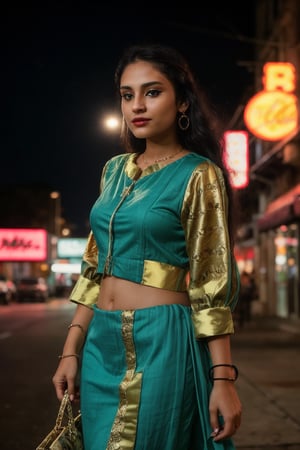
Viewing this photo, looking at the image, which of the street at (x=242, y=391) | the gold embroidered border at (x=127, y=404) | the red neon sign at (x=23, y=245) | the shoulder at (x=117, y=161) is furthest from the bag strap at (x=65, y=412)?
the red neon sign at (x=23, y=245)

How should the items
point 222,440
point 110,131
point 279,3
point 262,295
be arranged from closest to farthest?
point 222,440 < point 110,131 < point 279,3 < point 262,295

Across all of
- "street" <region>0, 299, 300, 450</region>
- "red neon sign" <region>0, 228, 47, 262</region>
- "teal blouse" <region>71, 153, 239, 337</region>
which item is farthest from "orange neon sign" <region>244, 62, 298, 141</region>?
"red neon sign" <region>0, 228, 47, 262</region>

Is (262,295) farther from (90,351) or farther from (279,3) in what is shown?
(90,351)

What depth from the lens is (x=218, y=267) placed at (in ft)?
7.12

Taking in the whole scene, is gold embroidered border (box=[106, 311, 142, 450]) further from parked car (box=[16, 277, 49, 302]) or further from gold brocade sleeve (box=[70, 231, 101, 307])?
parked car (box=[16, 277, 49, 302])

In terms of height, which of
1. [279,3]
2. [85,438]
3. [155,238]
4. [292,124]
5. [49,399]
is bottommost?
[49,399]

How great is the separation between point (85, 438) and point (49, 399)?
5.92 m

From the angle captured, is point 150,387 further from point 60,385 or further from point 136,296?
point 60,385

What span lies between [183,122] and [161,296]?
0.63 meters

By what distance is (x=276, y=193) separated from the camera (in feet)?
88.2

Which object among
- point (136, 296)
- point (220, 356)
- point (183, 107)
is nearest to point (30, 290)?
point (183, 107)

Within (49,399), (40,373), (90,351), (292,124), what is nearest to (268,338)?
(292,124)

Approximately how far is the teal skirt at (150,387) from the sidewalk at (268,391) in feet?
12.3

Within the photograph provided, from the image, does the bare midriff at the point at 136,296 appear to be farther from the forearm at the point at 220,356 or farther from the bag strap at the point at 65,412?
the bag strap at the point at 65,412
